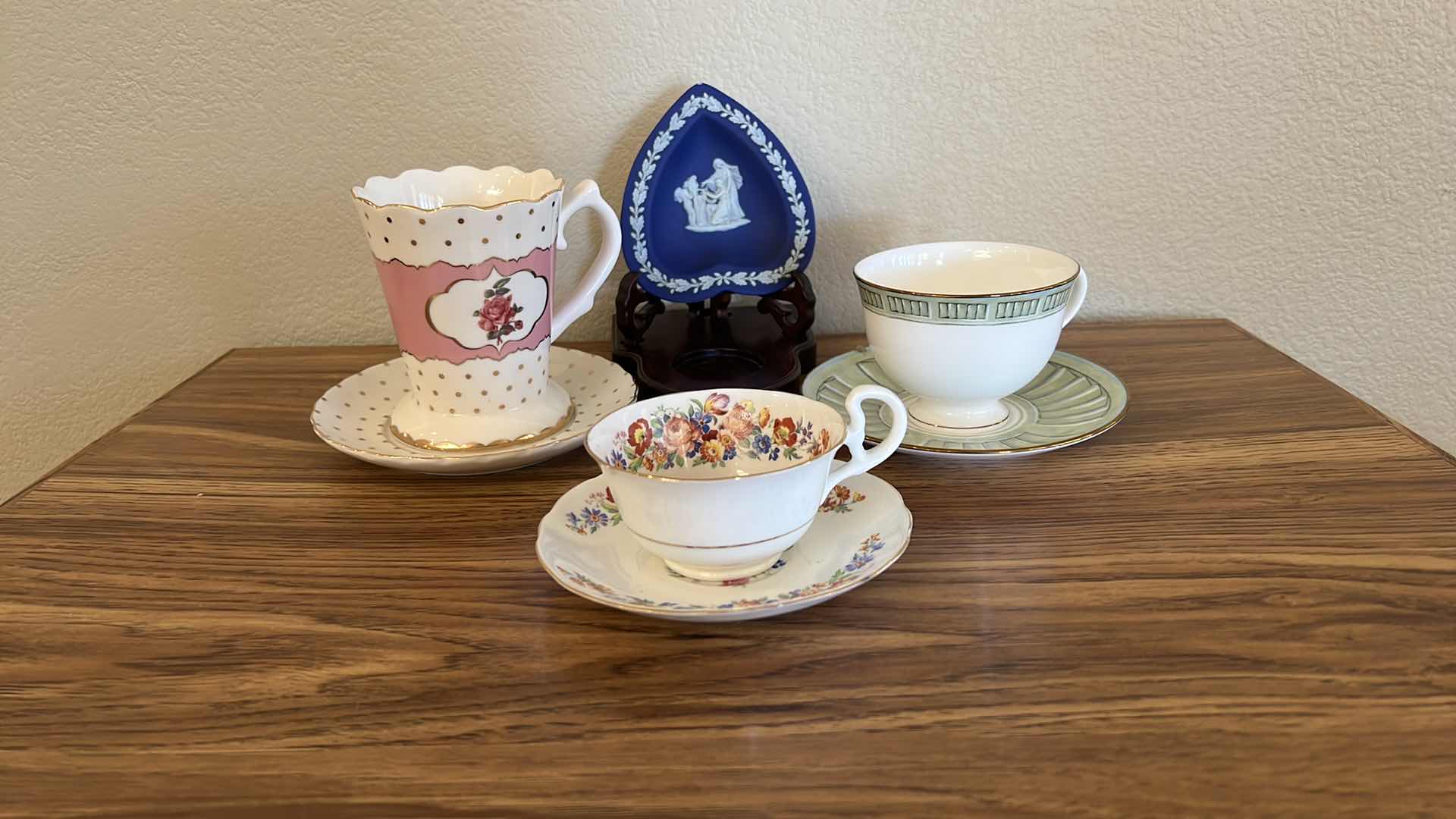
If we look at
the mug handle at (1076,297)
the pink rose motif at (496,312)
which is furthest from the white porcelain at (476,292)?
the mug handle at (1076,297)

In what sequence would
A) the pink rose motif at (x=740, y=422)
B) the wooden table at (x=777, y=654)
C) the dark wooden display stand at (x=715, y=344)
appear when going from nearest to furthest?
the wooden table at (x=777, y=654) < the pink rose motif at (x=740, y=422) < the dark wooden display stand at (x=715, y=344)

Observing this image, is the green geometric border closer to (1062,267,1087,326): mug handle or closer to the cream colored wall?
(1062,267,1087,326): mug handle

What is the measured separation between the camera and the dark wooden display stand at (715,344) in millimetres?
840

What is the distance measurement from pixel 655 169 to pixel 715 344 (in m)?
0.16

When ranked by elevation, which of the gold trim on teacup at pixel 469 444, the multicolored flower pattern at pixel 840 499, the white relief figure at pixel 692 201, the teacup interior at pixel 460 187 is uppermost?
the teacup interior at pixel 460 187

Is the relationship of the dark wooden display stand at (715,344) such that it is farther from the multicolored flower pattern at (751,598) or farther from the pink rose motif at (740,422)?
the multicolored flower pattern at (751,598)

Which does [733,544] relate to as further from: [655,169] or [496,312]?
[655,169]

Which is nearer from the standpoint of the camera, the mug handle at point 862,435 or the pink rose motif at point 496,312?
the mug handle at point 862,435

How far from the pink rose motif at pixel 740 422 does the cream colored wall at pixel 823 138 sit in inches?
15.3

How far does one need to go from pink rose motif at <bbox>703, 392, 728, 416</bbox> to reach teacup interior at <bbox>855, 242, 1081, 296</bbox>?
8.9 inches

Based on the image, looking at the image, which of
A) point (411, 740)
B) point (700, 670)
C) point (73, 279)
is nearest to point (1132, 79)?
point (700, 670)

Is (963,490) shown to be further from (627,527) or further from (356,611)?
(356,611)

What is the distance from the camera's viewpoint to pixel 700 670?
0.50 m

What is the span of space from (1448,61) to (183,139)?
113 cm
